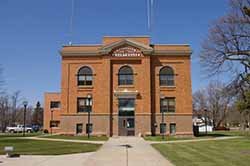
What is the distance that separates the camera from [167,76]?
166ft

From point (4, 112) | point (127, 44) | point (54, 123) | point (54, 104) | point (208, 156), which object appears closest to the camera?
point (208, 156)

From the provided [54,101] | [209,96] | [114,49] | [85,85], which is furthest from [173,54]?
[209,96]

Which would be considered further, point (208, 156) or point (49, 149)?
point (49, 149)

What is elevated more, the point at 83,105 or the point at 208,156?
the point at 83,105

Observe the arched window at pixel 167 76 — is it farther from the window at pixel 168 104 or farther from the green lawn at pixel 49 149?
the green lawn at pixel 49 149

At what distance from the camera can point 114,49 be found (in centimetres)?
5022

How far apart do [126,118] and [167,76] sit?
8087 millimetres

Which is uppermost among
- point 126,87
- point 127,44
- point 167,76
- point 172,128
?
point 127,44

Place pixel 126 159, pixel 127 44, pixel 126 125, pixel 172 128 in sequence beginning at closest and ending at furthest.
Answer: pixel 126 159
pixel 126 125
pixel 172 128
pixel 127 44

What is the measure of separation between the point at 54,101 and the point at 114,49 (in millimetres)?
23635

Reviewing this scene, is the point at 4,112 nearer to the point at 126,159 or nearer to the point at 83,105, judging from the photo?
the point at 83,105

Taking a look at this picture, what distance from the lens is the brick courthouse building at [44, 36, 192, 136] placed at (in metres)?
49.1

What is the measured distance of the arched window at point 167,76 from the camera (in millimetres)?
50531

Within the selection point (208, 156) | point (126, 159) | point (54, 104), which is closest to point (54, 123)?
point (54, 104)
